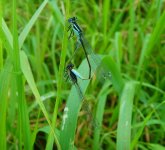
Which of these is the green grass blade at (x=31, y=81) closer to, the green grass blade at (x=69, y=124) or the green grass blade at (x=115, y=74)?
the green grass blade at (x=69, y=124)

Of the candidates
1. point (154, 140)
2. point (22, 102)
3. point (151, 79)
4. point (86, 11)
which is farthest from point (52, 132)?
point (86, 11)

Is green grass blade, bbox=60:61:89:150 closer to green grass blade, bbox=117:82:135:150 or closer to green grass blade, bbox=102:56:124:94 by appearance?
green grass blade, bbox=117:82:135:150

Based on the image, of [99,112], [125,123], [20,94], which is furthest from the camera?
[99,112]

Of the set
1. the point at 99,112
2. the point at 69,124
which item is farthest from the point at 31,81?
the point at 99,112

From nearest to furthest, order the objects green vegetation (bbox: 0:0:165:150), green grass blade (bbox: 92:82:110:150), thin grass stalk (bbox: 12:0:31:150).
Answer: thin grass stalk (bbox: 12:0:31:150) < green vegetation (bbox: 0:0:165:150) < green grass blade (bbox: 92:82:110:150)

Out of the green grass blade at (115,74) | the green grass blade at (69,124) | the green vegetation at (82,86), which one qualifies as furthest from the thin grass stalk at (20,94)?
the green grass blade at (115,74)

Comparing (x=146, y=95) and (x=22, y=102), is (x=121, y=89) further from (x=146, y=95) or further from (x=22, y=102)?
(x=22, y=102)

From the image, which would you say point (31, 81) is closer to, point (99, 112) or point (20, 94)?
point (20, 94)

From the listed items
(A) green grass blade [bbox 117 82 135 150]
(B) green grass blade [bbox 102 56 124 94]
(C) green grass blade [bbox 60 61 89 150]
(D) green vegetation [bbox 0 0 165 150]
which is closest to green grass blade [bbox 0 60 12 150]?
(D) green vegetation [bbox 0 0 165 150]
